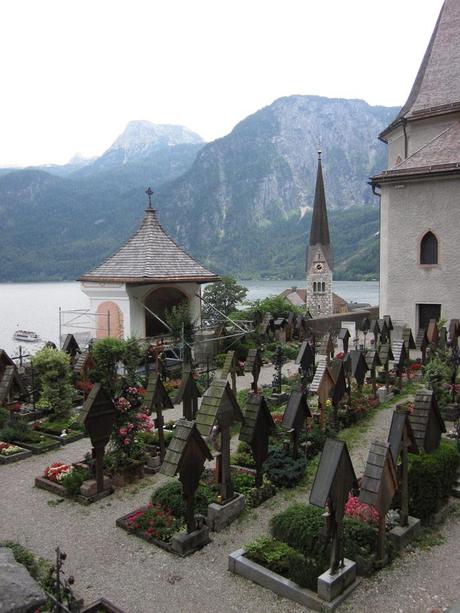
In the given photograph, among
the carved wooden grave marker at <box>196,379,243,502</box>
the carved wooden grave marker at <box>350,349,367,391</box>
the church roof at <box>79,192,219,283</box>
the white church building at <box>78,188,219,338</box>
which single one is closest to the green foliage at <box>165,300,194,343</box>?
the white church building at <box>78,188,219,338</box>

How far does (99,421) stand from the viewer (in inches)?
376

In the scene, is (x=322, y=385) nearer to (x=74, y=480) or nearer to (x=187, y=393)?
(x=187, y=393)

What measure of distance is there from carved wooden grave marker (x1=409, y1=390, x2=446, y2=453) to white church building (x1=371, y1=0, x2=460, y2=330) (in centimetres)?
1418

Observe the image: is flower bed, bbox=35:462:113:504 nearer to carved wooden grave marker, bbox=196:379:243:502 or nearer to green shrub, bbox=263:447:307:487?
carved wooden grave marker, bbox=196:379:243:502

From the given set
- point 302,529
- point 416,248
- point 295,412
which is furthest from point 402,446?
point 416,248

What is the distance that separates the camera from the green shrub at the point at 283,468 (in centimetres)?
958

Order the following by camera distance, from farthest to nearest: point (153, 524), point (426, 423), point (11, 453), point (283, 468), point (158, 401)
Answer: point (11, 453), point (158, 401), point (283, 468), point (426, 423), point (153, 524)

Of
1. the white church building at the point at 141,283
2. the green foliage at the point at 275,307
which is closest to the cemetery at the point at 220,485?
the white church building at the point at 141,283

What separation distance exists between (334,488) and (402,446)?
65.6 inches

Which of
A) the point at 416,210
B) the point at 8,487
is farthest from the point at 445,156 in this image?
the point at 8,487

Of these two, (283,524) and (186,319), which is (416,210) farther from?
(283,524)

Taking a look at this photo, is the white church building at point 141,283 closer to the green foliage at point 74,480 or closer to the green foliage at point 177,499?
the green foliage at point 74,480

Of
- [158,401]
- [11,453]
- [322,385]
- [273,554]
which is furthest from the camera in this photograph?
[322,385]

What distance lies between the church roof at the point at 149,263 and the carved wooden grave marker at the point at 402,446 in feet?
46.2
